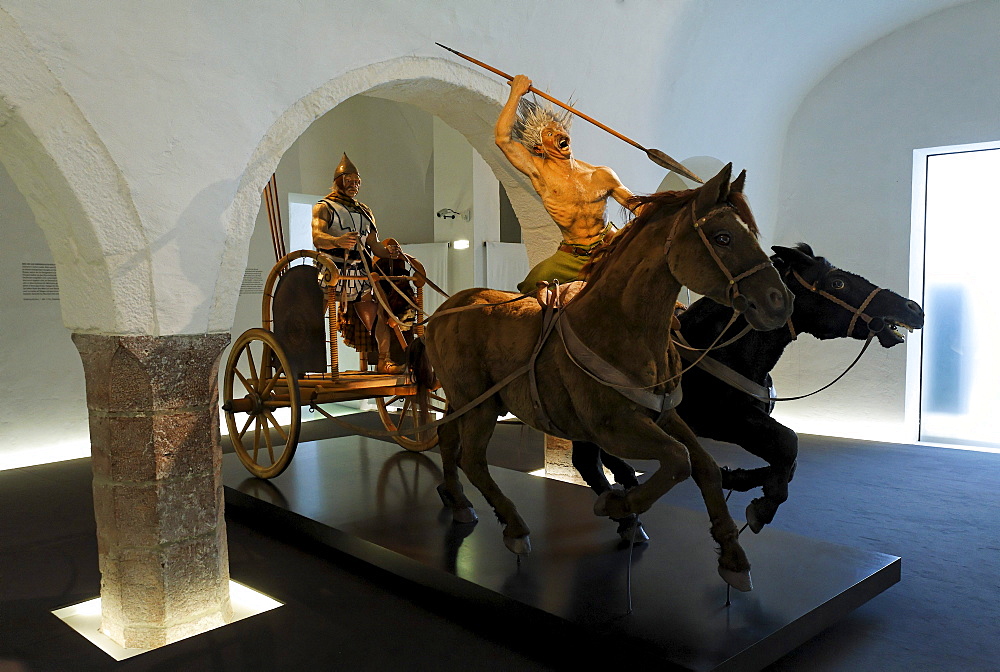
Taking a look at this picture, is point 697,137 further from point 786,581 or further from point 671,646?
point 671,646

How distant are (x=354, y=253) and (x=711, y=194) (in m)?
3.40

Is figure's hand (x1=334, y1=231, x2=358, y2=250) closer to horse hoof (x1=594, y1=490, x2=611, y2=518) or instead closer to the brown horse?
the brown horse

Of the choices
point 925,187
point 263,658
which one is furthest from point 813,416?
point 263,658

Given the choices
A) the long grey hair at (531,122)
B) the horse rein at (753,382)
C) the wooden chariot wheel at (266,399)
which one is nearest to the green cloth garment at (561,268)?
the long grey hair at (531,122)

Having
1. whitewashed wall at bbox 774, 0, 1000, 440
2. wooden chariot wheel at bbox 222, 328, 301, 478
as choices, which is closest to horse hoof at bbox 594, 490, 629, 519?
wooden chariot wheel at bbox 222, 328, 301, 478

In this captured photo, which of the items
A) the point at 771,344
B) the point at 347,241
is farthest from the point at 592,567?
the point at 347,241

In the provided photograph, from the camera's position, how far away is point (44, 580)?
4.33m

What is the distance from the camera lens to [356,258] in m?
5.68

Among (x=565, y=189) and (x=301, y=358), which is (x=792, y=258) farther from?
(x=301, y=358)

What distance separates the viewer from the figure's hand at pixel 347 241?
18.0ft

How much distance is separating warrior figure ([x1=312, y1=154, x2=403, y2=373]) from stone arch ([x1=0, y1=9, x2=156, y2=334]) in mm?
2162

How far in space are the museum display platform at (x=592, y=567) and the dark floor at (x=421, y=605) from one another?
13 cm

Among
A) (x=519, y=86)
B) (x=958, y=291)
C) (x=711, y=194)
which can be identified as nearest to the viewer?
(x=711, y=194)

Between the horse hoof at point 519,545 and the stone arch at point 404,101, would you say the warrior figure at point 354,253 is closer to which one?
the stone arch at point 404,101
